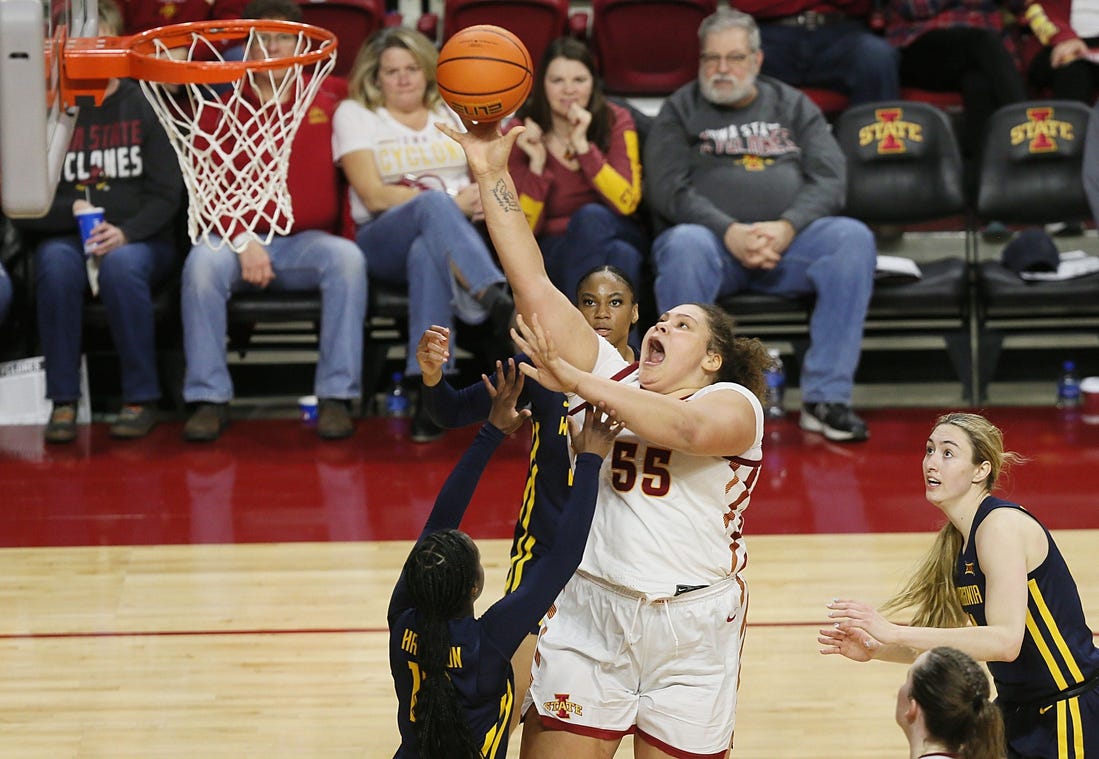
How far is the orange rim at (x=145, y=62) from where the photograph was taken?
400cm

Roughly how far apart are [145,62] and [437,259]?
2.67 metres

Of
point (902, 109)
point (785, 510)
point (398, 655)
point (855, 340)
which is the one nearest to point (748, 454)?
point (398, 655)

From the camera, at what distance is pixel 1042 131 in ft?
24.3

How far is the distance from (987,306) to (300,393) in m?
3.63

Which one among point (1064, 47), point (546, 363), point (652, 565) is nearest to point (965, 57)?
point (1064, 47)

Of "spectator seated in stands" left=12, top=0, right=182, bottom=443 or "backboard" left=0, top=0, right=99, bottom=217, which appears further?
"spectator seated in stands" left=12, top=0, right=182, bottom=443

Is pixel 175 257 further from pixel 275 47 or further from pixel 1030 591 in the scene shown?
pixel 1030 591

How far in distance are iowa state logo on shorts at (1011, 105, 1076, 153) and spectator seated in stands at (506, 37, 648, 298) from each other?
206 centimetres

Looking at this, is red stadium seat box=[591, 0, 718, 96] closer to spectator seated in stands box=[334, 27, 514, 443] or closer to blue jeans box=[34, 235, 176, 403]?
spectator seated in stands box=[334, 27, 514, 443]

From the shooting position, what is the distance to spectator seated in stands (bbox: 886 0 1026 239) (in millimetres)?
7828

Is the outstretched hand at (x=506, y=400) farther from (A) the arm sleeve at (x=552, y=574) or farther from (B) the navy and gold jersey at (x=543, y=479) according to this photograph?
(A) the arm sleeve at (x=552, y=574)

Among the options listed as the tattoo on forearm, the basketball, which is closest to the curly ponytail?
the tattoo on forearm

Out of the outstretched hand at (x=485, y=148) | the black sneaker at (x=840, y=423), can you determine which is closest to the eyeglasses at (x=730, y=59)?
the black sneaker at (x=840, y=423)

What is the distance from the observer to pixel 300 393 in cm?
770
